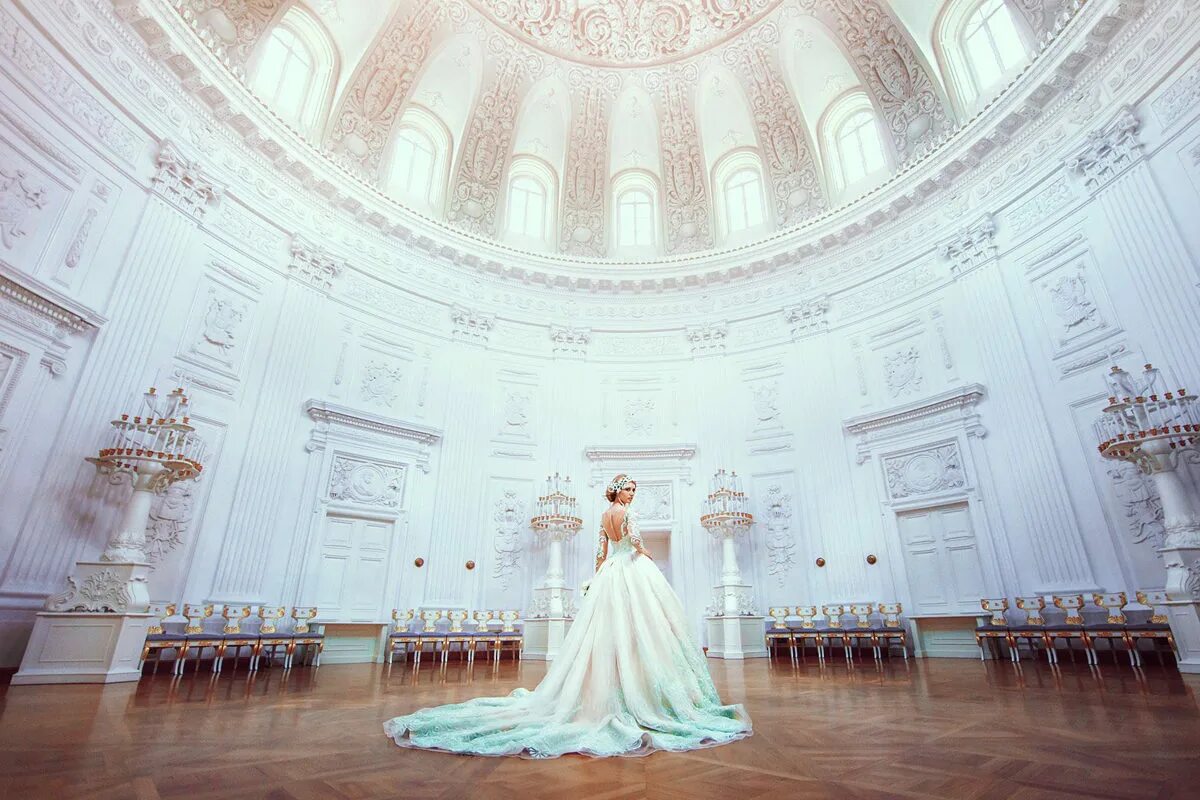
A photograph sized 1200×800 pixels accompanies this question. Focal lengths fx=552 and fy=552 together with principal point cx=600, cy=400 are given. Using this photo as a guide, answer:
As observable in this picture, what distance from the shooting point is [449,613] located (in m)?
11.1

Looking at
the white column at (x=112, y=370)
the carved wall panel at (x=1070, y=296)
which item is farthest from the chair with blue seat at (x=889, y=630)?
the white column at (x=112, y=370)

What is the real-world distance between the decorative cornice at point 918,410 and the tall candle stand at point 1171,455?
2.63 meters

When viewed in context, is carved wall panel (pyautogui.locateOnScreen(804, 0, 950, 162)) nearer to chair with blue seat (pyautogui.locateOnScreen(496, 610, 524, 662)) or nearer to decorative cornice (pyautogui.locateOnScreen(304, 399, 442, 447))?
decorative cornice (pyautogui.locateOnScreen(304, 399, 442, 447))

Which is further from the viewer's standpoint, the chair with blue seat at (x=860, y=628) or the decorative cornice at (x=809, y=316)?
the decorative cornice at (x=809, y=316)

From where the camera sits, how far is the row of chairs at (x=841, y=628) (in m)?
9.79

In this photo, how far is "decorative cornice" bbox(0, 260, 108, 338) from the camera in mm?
6871

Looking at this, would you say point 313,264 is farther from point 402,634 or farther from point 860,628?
point 860,628

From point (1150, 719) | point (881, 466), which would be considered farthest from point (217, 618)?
point (881, 466)

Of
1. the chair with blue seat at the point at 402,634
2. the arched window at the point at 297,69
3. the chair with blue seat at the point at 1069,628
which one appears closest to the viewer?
the chair with blue seat at the point at 1069,628

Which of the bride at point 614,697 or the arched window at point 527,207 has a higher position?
the arched window at point 527,207

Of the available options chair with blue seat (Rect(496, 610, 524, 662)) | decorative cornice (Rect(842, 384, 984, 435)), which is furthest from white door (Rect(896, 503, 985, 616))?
chair with blue seat (Rect(496, 610, 524, 662))

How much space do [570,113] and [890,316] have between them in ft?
33.6

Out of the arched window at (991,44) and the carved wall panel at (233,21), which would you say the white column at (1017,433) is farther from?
the carved wall panel at (233,21)

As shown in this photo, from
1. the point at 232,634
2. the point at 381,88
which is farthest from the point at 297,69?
the point at 232,634
